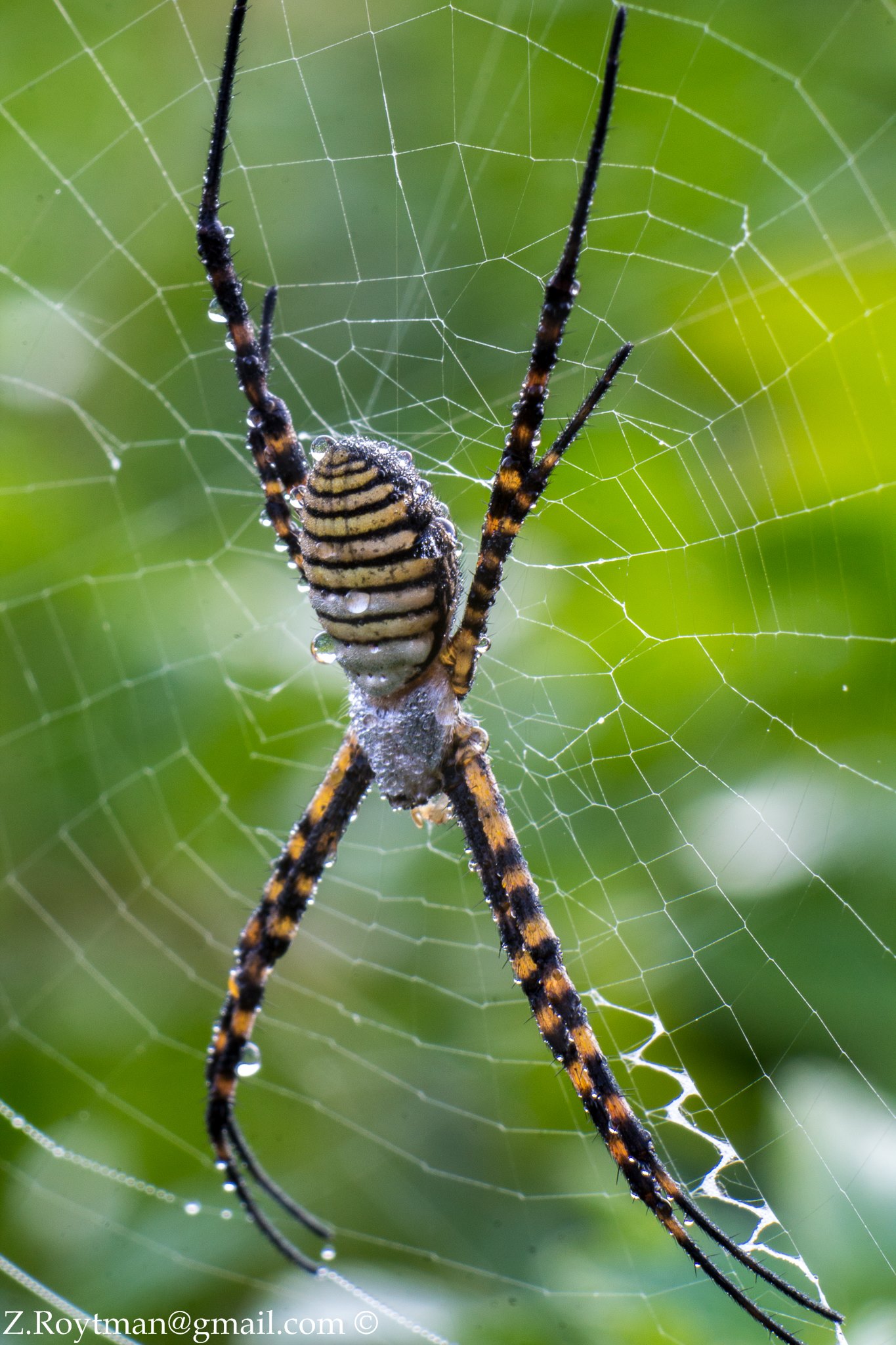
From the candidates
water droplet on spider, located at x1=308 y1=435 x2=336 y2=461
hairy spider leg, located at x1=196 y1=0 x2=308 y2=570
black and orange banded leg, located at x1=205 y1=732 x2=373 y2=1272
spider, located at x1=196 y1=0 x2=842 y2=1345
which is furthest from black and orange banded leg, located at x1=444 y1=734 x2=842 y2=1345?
water droplet on spider, located at x1=308 y1=435 x2=336 y2=461

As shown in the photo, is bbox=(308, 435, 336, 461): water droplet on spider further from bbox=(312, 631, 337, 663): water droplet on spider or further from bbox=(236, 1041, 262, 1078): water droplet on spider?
bbox=(236, 1041, 262, 1078): water droplet on spider

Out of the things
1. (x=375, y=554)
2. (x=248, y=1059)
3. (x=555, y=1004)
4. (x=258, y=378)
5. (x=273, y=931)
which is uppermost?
(x=258, y=378)

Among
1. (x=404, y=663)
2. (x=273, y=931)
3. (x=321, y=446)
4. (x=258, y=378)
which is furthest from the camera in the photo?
(x=273, y=931)

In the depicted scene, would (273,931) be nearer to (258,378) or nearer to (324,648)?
(324,648)

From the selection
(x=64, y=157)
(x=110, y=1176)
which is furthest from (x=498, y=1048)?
(x=64, y=157)

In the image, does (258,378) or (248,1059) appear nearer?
(258,378)

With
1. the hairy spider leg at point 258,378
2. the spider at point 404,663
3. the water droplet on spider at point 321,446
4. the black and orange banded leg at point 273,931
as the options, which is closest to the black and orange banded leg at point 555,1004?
the spider at point 404,663

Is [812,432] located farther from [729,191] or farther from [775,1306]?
[775,1306]

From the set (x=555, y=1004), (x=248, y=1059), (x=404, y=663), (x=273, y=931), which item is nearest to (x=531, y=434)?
(x=404, y=663)
